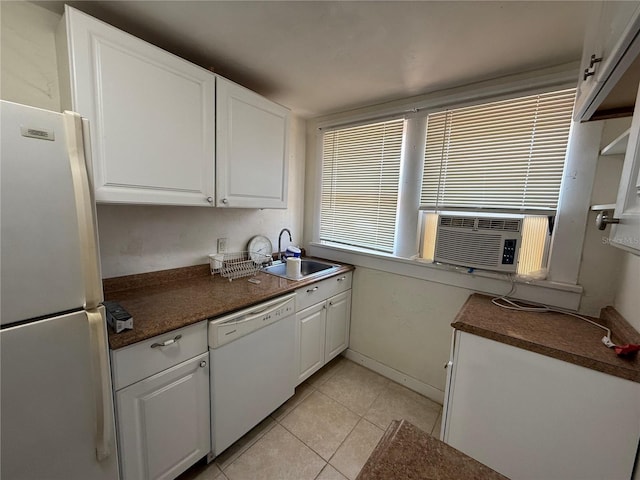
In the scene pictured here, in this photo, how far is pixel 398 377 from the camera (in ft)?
7.00

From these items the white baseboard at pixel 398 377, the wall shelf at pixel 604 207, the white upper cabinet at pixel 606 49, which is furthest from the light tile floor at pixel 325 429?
the white upper cabinet at pixel 606 49

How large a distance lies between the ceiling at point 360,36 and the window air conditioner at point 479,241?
0.89 metres

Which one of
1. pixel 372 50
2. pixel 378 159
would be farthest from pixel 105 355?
pixel 378 159

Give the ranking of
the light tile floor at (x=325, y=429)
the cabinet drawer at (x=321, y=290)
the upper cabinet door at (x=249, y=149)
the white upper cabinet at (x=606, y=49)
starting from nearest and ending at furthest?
1. the white upper cabinet at (x=606, y=49)
2. the light tile floor at (x=325, y=429)
3. the upper cabinet door at (x=249, y=149)
4. the cabinet drawer at (x=321, y=290)

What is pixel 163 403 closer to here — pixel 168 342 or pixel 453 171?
pixel 168 342

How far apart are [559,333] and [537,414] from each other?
0.38m

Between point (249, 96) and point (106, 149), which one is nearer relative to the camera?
point (106, 149)

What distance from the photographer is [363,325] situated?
231 centimetres

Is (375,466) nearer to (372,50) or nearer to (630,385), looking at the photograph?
(630,385)

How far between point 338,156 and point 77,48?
5.90ft

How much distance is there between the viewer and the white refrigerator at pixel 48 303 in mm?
678

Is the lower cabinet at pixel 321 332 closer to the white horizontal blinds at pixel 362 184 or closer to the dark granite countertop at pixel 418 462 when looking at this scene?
the white horizontal blinds at pixel 362 184

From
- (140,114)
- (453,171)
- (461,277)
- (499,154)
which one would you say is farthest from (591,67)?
(140,114)

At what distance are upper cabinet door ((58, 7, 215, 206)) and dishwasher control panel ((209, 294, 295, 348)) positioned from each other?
0.67 meters
